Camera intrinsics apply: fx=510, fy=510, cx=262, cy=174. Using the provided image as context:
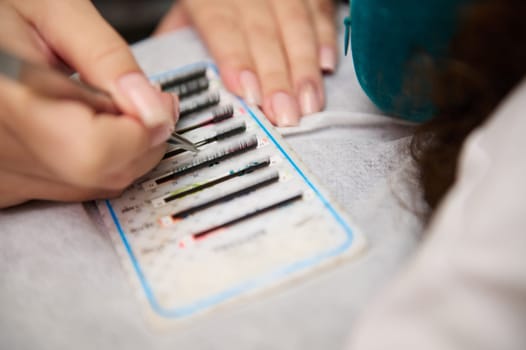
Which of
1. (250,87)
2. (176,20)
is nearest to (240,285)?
(250,87)

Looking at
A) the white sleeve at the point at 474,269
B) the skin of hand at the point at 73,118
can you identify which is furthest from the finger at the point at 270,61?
the white sleeve at the point at 474,269

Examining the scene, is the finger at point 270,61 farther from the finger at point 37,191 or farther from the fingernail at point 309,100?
the finger at point 37,191

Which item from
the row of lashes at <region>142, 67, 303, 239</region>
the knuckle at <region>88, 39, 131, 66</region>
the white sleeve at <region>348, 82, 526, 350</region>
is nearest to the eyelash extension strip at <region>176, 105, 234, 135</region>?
the row of lashes at <region>142, 67, 303, 239</region>

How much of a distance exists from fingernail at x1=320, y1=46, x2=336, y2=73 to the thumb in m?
0.21

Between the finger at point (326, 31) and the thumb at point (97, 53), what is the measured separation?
21cm

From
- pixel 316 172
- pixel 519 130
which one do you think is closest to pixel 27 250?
pixel 316 172

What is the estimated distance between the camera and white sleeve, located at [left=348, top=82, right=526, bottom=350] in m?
0.25

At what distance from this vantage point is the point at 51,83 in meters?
0.34

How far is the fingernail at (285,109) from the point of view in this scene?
0.49 metres

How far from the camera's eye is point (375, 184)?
0.43 m

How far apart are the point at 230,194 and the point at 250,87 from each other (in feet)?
0.48

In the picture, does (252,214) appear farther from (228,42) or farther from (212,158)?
(228,42)

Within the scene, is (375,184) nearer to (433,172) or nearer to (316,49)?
(433,172)

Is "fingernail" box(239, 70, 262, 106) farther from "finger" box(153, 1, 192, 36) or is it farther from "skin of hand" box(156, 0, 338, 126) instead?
"finger" box(153, 1, 192, 36)
